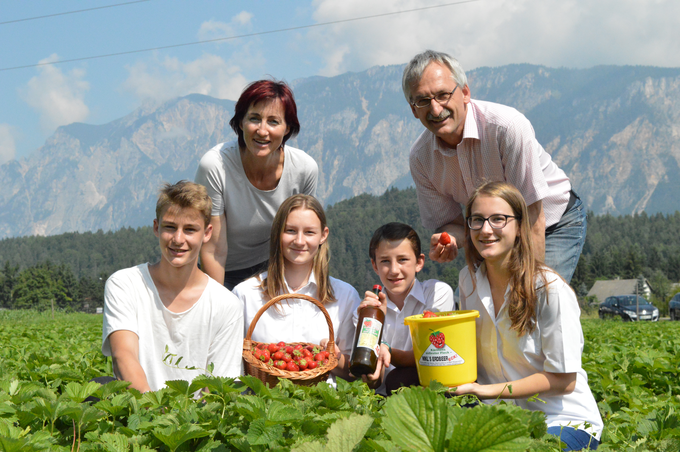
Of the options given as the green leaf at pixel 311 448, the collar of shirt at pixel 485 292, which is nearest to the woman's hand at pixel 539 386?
the collar of shirt at pixel 485 292

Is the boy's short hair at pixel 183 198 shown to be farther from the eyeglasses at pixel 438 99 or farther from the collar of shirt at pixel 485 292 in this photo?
the collar of shirt at pixel 485 292

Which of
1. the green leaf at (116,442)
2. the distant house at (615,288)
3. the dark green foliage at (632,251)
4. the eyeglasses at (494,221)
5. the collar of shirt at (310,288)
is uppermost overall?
the eyeglasses at (494,221)

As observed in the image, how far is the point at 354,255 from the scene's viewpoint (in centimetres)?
12444

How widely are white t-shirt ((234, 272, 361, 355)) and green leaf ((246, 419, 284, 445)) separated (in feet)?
7.65

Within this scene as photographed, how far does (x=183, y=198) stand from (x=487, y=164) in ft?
6.37

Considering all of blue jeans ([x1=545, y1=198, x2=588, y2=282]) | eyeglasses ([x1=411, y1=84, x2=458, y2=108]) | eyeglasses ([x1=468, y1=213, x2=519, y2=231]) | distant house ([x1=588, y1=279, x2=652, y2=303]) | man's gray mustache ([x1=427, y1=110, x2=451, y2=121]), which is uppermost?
eyeglasses ([x1=411, y1=84, x2=458, y2=108])

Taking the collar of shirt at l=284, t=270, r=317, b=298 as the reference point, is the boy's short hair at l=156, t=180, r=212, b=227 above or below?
above

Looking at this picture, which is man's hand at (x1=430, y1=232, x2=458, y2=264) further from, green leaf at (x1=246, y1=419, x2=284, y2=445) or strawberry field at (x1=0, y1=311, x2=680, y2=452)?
green leaf at (x1=246, y1=419, x2=284, y2=445)

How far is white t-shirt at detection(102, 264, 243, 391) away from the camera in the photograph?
129 inches

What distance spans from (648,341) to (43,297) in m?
97.4

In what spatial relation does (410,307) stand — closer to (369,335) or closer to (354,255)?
(369,335)

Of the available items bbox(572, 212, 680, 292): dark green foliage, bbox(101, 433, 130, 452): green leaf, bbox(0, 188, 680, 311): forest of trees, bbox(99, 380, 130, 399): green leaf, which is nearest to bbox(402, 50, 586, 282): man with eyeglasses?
bbox(99, 380, 130, 399): green leaf

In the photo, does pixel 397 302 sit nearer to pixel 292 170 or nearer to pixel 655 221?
pixel 292 170

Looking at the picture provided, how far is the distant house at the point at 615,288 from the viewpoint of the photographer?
86.3 metres
